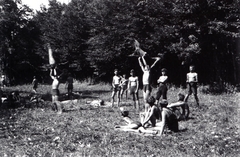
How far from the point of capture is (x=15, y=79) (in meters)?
48.1

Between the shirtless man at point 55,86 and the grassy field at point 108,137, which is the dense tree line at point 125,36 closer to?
the grassy field at point 108,137

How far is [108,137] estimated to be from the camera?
28.5ft

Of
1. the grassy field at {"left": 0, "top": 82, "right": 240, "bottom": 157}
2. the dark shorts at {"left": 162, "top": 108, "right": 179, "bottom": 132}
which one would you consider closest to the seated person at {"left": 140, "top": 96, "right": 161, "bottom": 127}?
the dark shorts at {"left": 162, "top": 108, "right": 179, "bottom": 132}

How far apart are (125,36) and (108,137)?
21.6 metres

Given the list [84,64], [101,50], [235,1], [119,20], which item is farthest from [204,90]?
[84,64]

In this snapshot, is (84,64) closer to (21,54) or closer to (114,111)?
(21,54)

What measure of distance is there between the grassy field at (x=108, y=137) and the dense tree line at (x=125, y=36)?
10.5m

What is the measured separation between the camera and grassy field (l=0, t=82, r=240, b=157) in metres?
6.97

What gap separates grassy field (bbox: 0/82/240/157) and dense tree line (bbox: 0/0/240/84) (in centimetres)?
1055

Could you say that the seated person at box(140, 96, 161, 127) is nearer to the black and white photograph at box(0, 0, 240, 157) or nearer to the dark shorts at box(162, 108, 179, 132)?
the black and white photograph at box(0, 0, 240, 157)

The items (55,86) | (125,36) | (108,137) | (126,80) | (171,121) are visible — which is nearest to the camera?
(108,137)

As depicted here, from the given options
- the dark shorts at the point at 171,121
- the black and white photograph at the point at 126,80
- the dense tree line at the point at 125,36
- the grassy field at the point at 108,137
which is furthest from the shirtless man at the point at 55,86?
the dense tree line at the point at 125,36

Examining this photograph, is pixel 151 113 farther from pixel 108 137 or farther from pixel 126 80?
pixel 126 80

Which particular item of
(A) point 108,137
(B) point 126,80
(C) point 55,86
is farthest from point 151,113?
(B) point 126,80
